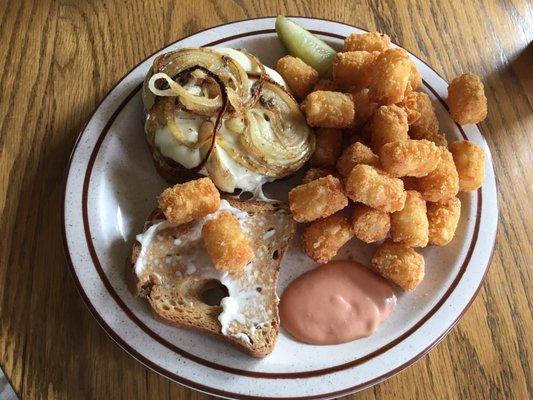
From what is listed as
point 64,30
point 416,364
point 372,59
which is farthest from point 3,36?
point 416,364

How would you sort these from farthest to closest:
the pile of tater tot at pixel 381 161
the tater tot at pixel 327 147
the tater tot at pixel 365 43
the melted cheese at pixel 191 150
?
the tater tot at pixel 365 43, the tater tot at pixel 327 147, the melted cheese at pixel 191 150, the pile of tater tot at pixel 381 161

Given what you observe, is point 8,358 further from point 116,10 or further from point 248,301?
point 116,10

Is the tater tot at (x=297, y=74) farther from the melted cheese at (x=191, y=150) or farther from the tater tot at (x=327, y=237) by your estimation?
the tater tot at (x=327, y=237)

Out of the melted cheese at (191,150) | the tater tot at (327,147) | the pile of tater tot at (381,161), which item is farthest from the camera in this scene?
the tater tot at (327,147)

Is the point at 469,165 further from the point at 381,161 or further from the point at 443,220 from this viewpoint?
the point at 381,161

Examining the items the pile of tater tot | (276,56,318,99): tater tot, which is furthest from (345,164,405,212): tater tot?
(276,56,318,99): tater tot

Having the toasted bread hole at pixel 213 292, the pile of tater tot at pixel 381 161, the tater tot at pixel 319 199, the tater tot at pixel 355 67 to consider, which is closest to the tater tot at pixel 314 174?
the pile of tater tot at pixel 381 161

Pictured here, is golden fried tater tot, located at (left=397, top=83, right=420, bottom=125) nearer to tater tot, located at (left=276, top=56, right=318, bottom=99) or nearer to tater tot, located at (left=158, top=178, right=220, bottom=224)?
tater tot, located at (left=276, top=56, right=318, bottom=99)
